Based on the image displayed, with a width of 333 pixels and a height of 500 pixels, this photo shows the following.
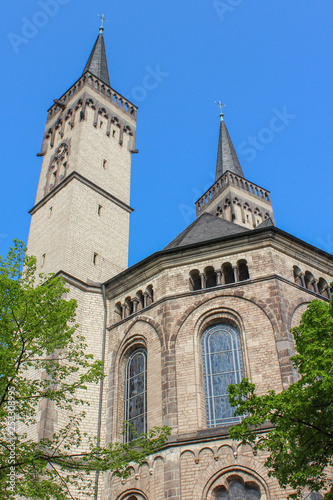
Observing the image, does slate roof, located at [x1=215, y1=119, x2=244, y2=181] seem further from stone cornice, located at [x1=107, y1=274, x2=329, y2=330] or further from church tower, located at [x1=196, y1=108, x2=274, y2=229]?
stone cornice, located at [x1=107, y1=274, x2=329, y2=330]

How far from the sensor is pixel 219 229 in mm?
21688

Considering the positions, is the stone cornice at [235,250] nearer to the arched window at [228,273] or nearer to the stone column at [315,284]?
the arched window at [228,273]

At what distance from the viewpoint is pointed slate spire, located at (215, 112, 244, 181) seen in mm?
42281

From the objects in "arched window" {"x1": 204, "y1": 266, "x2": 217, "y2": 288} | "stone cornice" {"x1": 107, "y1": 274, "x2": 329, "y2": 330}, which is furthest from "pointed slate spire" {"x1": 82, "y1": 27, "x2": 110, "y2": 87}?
"stone cornice" {"x1": 107, "y1": 274, "x2": 329, "y2": 330}

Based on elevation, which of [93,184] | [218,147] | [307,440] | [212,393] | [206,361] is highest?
[218,147]

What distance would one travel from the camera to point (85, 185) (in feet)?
85.4

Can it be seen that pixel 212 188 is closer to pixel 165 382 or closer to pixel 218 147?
pixel 218 147

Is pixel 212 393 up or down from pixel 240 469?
up

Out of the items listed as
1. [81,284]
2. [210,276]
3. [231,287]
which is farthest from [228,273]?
[81,284]

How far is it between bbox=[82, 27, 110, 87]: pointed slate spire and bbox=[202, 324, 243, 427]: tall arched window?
20778 millimetres

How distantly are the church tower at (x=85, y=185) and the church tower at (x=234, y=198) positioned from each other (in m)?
9.65

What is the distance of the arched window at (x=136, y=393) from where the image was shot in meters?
17.5

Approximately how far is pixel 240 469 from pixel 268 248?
7.34 m

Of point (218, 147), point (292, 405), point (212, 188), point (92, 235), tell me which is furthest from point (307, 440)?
point (218, 147)
